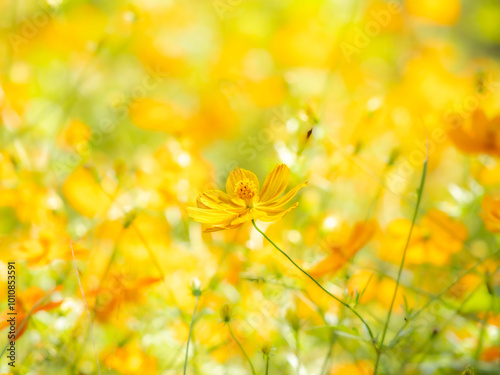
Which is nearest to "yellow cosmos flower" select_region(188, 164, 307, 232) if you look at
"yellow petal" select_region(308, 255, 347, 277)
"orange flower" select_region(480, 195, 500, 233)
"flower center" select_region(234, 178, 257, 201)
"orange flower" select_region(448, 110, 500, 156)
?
"flower center" select_region(234, 178, 257, 201)

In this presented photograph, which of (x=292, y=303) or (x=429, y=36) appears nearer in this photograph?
(x=292, y=303)

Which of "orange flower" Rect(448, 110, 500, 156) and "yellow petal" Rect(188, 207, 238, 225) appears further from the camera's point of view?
"orange flower" Rect(448, 110, 500, 156)

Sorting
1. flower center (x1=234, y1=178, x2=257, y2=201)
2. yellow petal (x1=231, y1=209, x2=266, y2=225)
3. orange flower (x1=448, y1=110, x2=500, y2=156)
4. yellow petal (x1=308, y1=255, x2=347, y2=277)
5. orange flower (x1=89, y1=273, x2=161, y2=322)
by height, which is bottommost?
orange flower (x1=89, y1=273, x2=161, y2=322)

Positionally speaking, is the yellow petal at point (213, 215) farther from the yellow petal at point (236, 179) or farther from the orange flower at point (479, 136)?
the orange flower at point (479, 136)

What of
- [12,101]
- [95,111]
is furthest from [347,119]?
[95,111]

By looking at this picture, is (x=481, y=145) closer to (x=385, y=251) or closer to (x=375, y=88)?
(x=385, y=251)

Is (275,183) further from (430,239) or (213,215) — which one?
(430,239)

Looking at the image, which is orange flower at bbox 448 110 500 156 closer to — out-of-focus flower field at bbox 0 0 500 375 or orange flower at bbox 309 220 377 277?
out-of-focus flower field at bbox 0 0 500 375
